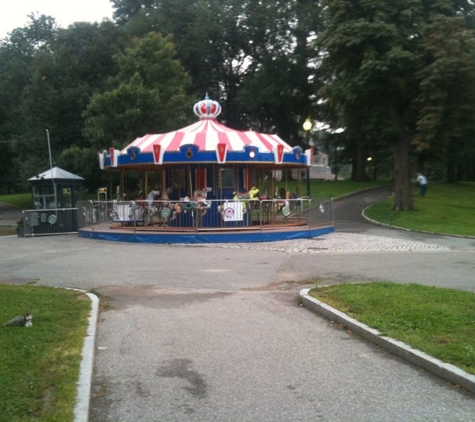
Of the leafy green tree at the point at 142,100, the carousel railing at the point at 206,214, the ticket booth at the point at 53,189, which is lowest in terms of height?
the carousel railing at the point at 206,214

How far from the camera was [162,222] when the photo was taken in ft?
71.2

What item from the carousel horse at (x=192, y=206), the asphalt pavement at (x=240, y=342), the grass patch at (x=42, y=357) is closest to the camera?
the grass patch at (x=42, y=357)

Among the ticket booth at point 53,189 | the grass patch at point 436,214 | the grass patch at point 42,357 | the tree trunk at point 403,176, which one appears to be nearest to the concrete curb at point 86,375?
the grass patch at point 42,357

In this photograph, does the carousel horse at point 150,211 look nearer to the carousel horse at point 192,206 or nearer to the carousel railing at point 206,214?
the carousel railing at point 206,214

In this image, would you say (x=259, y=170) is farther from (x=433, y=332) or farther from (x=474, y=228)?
(x=433, y=332)

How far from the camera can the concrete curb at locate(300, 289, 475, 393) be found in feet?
18.5

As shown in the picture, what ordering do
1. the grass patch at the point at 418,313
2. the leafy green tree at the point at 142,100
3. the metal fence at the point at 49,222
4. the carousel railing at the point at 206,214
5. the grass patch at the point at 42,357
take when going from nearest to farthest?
the grass patch at the point at 42,357
the grass patch at the point at 418,313
the carousel railing at the point at 206,214
the metal fence at the point at 49,222
the leafy green tree at the point at 142,100

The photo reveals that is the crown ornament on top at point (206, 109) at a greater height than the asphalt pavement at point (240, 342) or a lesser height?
greater

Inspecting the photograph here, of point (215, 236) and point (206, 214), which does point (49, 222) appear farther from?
point (215, 236)

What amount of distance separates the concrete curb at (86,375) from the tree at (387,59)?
21442 millimetres

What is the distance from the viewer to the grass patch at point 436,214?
2520cm

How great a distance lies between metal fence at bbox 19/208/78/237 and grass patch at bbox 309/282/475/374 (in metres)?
17.2

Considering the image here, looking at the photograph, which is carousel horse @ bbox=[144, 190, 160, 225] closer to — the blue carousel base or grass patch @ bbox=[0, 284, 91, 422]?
the blue carousel base

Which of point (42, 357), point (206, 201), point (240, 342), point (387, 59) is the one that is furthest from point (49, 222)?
point (42, 357)
